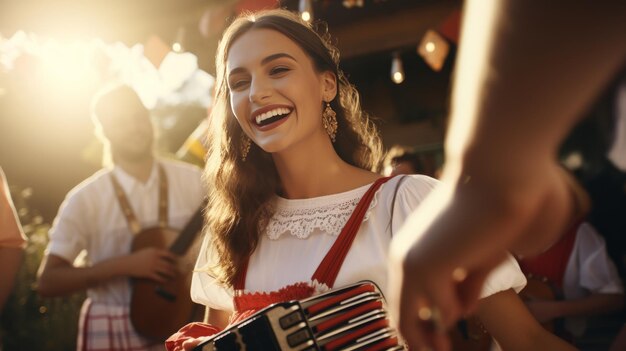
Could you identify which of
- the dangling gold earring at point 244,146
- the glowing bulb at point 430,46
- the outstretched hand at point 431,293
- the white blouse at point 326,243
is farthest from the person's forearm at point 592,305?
the outstretched hand at point 431,293

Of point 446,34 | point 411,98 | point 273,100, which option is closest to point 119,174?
point 273,100

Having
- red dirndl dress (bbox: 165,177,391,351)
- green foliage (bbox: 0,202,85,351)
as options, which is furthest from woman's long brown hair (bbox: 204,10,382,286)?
green foliage (bbox: 0,202,85,351)

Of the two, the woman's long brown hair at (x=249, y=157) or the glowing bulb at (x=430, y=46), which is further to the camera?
the glowing bulb at (x=430, y=46)

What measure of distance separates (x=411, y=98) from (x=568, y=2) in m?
6.84

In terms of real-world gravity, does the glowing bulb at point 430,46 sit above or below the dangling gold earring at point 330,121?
above

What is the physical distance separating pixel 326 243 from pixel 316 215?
0.11 meters

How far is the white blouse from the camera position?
4.79ft

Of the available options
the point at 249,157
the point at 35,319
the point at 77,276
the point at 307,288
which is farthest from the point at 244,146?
the point at 35,319

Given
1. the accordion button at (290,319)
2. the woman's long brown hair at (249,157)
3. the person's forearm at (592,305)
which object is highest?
the woman's long brown hair at (249,157)

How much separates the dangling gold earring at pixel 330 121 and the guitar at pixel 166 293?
140cm

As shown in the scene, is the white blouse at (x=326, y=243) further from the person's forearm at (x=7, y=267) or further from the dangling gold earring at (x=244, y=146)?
the person's forearm at (x=7, y=267)

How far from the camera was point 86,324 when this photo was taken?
2945 millimetres

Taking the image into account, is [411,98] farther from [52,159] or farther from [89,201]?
[52,159]

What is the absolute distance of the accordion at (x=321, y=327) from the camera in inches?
48.7
